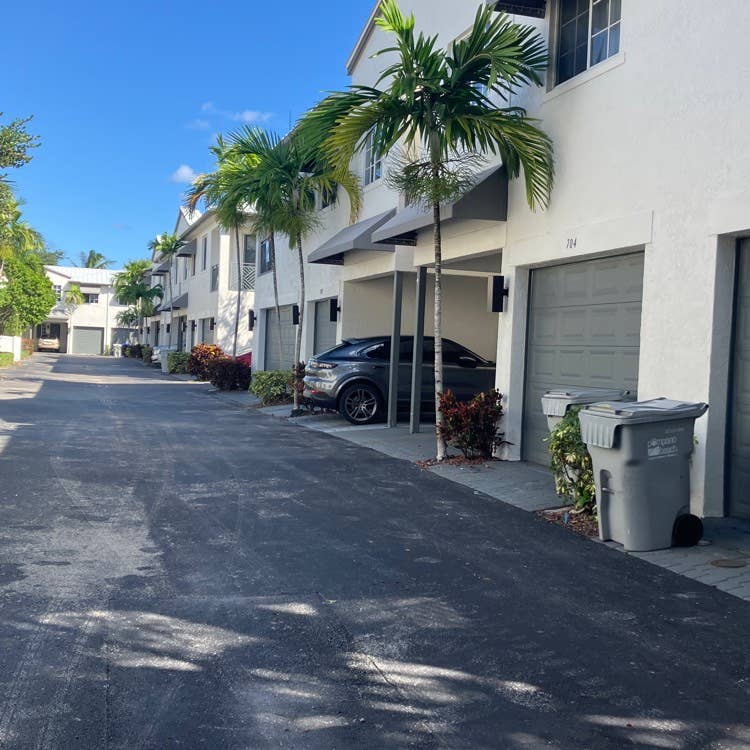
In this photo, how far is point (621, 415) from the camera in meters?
6.13

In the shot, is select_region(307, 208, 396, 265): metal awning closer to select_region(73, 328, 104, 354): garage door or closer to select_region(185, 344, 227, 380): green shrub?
select_region(185, 344, 227, 380): green shrub

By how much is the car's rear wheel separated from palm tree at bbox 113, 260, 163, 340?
1640 inches

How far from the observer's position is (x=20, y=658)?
3986 millimetres

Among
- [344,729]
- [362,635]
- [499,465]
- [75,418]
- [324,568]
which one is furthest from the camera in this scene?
[75,418]

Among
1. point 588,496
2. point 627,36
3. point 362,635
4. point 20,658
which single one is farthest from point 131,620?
point 627,36

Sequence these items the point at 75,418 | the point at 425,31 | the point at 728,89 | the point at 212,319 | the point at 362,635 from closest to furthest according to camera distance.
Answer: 1. the point at 362,635
2. the point at 728,89
3. the point at 425,31
4. the point at 75,418
5. the point at 212,319

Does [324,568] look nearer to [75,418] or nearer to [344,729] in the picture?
[344,729]

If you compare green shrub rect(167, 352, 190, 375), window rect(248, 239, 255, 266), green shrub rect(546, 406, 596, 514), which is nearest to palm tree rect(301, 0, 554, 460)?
green shrub rect(546, 406, 596, 514)

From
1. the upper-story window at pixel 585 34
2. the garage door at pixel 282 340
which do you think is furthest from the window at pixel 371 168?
the upper-story window at pixel 585 34

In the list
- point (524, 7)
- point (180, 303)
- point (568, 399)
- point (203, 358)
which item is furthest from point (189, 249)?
point (568, 399)

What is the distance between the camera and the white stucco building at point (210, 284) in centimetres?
3077

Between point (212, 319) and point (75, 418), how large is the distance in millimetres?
18493

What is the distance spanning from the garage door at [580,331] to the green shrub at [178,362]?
85.9ft

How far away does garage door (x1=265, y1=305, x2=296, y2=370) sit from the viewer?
21.9 m
